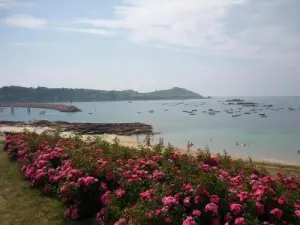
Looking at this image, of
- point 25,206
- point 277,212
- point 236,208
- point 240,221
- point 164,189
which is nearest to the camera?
point 240,221

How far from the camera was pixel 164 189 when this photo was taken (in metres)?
7.35

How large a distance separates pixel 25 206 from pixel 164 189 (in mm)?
4777

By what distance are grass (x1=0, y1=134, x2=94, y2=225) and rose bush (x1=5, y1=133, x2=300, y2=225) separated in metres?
0.32

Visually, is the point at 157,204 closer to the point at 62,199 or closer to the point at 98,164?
the point at 98,164

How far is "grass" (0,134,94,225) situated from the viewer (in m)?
8.59

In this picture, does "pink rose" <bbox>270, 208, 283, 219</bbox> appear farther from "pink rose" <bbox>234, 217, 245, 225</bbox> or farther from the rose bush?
"pink rose" <bbox>234, 217, 245, 225</bbox>

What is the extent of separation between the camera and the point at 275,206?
6.45 metres

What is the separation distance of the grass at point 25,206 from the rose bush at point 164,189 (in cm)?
32

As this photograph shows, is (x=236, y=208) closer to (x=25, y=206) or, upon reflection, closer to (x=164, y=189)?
(x=164, y=189)

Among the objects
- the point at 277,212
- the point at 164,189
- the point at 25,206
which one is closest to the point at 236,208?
the point at 277,212

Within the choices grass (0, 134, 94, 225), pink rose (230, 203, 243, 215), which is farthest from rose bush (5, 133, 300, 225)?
grass (0, 134, 94, 225)

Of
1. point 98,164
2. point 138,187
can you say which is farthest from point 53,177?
point 138,187

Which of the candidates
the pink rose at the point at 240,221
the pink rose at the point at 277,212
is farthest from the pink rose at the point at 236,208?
the pink rose at the point at 277,212

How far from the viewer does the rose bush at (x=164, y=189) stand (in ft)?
21.0
